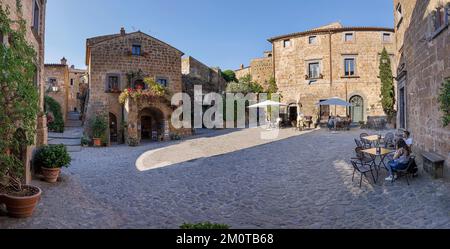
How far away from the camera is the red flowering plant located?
19047 millimetres

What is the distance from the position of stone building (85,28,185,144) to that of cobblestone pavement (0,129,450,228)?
29.2ft

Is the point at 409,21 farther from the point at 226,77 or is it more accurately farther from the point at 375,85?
the point at 226,77

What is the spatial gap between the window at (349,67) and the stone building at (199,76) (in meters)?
14.6

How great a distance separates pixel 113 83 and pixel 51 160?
13037mm

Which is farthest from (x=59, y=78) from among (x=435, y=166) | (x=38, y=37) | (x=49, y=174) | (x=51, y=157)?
(x=435, y=166)

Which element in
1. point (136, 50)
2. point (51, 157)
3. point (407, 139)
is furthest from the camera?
point (136, 50)

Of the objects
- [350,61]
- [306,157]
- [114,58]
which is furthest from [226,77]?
[306,157]

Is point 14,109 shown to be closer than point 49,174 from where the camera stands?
Yes

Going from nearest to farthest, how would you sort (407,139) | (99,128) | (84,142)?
1. (407,139)
2. (84,142)
3. (99,128)

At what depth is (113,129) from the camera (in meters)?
20.8

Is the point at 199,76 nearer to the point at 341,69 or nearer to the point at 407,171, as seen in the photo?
the point at 341,69

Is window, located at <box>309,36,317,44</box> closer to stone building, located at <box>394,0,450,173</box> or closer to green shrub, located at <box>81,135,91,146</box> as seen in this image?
stone building, located at <box>394,0,450,173</box>

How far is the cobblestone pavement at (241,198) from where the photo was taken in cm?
563

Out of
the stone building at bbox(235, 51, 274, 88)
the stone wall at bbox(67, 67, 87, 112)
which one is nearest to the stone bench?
the stone building at bbox(235, 51, 274, 88)
